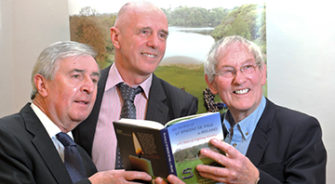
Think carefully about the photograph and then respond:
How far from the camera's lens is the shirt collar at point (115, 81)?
287cm

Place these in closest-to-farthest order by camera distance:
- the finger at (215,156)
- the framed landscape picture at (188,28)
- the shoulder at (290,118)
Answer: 1. the finger at (215,156)
2. the shoulder at (290,118)
3. the framed landscape picture at (188,28)

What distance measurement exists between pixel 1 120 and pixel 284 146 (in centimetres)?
157

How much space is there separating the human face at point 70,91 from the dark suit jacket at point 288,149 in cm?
104

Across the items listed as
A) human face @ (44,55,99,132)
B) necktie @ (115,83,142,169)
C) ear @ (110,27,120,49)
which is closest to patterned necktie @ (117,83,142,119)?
necktie @ (115,83,142,169)

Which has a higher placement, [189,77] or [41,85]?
[41,85]

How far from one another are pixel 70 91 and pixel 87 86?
112 millimetres

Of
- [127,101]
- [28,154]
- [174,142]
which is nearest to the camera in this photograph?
[174,142]

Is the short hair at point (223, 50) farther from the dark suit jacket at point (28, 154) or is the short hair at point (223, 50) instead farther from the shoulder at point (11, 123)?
the shoulder at point (11, 123)

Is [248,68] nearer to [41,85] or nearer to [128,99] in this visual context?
[128,99]

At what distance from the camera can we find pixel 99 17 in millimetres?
4430

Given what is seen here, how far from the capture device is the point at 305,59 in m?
4.48

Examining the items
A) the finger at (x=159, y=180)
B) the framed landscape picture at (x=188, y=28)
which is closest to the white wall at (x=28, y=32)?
the framed landscape picture at (x=188, y=28)

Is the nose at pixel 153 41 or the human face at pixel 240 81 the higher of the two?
the nose at pixel 153 41

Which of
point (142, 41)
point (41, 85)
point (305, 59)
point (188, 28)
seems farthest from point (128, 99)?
point (305, 59)
